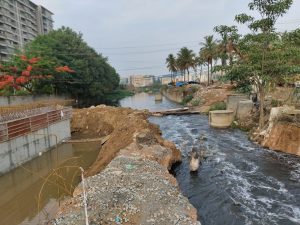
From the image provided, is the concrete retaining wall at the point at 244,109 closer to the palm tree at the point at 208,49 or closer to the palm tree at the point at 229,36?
the palm tree at the point at 229,36

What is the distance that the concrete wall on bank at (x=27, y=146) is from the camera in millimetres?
16234

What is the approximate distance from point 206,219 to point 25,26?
329 feet

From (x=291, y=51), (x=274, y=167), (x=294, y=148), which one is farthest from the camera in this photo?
(x=291, y=51)

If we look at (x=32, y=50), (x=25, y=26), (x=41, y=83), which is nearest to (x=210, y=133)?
(x=41, y=83)

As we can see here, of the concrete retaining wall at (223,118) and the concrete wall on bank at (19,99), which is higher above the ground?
the concrete wall on bank at (19,99)

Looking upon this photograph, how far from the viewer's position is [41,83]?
47.4 m

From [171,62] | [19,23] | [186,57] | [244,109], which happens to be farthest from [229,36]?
[19,23]

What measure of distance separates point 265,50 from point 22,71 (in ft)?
105

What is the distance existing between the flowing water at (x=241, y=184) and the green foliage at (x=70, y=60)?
33.0 meters

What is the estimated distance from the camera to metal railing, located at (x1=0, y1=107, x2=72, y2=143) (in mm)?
16562

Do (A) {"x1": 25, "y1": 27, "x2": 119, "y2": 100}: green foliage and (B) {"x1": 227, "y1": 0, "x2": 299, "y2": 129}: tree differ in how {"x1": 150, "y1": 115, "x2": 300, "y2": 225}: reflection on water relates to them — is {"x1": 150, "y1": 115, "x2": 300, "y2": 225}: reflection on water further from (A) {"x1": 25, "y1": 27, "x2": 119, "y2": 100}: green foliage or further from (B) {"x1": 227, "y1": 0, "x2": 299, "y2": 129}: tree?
(A) {"x1": 25, "y1": 27, "x2": 119, "y2": 100}: green foliage

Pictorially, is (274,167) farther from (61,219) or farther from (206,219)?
(61,219)

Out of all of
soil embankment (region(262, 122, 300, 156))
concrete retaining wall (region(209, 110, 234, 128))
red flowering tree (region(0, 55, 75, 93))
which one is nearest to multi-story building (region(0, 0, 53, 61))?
red flowering tree (region(0, 55, 75, 93))

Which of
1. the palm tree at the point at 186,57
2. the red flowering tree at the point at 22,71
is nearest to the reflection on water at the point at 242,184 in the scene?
the red flowering tree at the point at 22,71
